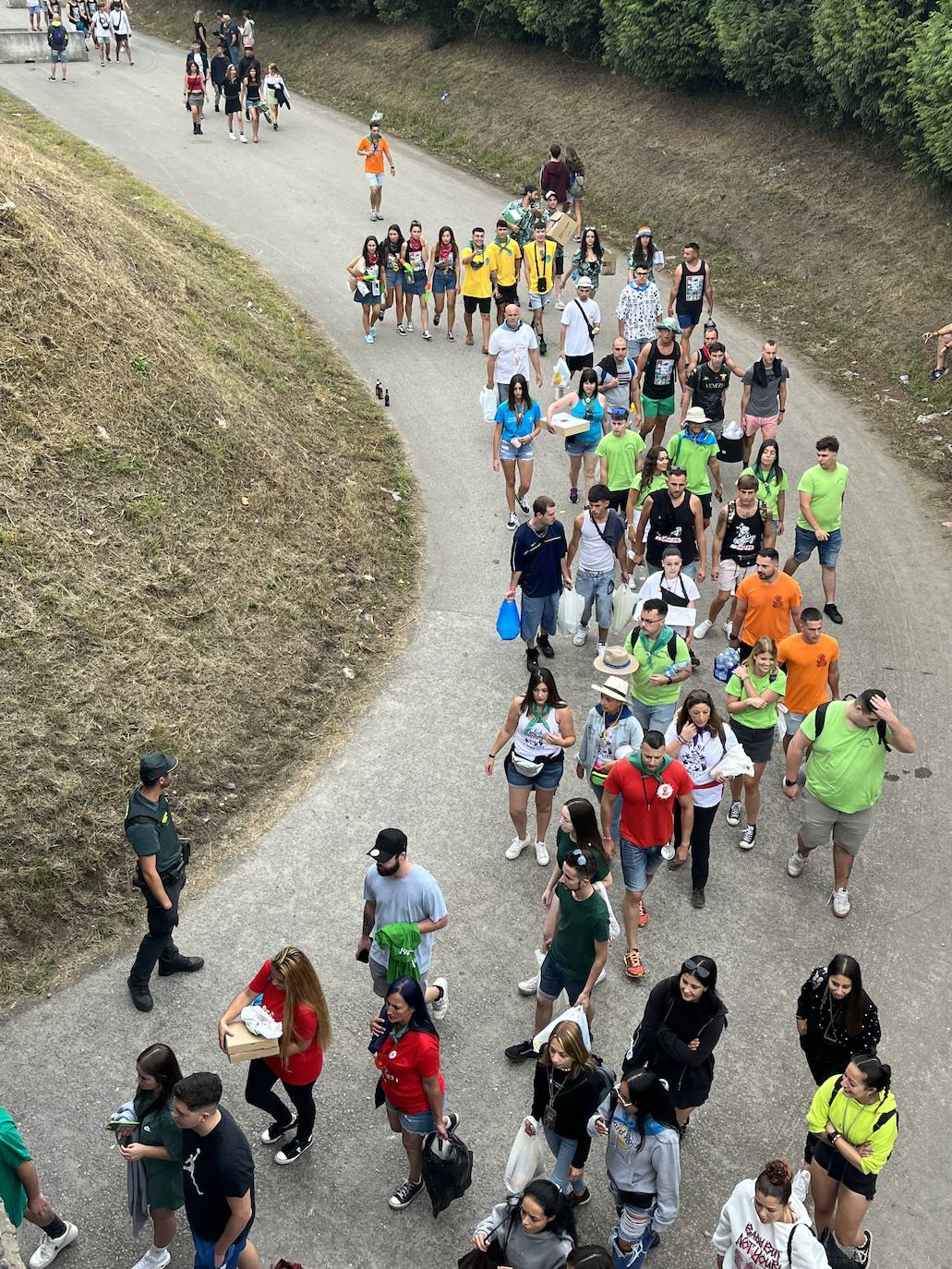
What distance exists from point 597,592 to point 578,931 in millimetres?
4771

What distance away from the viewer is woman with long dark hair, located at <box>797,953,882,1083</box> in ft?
21.4

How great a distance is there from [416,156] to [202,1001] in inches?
866

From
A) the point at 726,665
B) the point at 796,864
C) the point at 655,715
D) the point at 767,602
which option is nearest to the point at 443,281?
the point at 767,602

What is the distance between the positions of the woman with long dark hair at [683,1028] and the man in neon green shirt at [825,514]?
6256 millimetres

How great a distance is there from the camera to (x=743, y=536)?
1126cm

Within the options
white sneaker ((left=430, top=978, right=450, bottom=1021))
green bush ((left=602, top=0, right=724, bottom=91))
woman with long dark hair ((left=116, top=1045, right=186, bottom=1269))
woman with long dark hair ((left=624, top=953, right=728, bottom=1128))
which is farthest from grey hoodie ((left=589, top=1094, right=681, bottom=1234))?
green bush ((left=602, top=0, right=724, bottom=91))

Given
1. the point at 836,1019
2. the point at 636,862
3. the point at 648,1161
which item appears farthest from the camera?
the point at 636,862

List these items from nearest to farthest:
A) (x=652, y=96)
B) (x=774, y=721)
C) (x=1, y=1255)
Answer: (x=1, y=1255) → (x=774, y=721) → (x=652, y=96)

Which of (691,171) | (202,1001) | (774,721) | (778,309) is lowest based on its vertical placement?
(202,1001)

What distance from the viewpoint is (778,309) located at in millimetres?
19172

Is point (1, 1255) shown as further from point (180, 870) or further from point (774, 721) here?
point (774, 721)

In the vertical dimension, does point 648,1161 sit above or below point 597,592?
below

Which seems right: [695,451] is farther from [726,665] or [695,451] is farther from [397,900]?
[397,900]

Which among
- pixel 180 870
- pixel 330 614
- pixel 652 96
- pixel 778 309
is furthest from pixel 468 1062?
pixel 652 96
